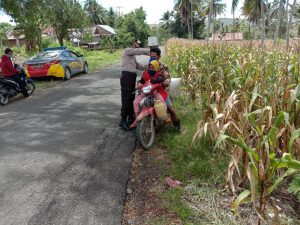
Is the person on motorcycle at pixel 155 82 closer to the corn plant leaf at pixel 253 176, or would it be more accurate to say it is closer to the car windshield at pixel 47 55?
the corn plant leaf at pixel 253 176

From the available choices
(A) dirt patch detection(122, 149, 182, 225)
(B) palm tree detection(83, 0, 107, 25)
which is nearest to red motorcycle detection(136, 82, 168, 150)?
(A) dirt patch detection(122, 149, 182, 225)

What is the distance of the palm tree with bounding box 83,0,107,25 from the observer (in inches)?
3182

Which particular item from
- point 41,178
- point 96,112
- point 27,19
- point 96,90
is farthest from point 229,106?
point 27,19

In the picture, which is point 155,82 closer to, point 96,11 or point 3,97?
point 3,97

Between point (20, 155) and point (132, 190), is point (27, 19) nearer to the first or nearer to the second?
point (20, 155)

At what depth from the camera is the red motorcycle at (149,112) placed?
5.50 m

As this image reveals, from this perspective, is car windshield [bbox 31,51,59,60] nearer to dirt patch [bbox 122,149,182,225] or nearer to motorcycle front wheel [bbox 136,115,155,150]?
motorcycle front wheel [bbox 136,115,155,150]

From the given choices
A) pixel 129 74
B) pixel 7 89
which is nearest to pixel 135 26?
pixel 7 89

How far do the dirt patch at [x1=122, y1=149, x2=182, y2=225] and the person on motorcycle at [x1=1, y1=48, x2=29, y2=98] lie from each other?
6.90 m

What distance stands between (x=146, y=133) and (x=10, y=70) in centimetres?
678

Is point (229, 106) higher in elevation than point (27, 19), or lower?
lower

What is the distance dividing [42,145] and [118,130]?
1.60 m

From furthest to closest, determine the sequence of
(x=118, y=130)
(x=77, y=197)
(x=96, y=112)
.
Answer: (x=96, y=112), (x=118, y=130), (x=77, y=197)

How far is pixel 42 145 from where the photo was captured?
18.7ft
